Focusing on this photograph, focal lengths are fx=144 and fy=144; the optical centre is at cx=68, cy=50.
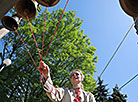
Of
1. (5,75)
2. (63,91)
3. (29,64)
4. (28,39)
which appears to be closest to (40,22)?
(28,39)

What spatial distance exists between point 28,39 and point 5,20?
6.30m

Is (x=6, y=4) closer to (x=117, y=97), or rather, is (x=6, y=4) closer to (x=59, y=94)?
(x=59, y=94)

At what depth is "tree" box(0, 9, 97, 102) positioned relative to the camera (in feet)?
25.0

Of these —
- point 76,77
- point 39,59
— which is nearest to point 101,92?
point 39,59

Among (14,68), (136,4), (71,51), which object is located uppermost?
(71,51)

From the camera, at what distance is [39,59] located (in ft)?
25.5

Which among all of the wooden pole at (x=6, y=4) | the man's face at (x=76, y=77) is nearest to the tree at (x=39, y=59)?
the man's face at (x=76, y=77)

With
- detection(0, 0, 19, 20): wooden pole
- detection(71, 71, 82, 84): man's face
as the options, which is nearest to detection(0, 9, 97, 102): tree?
detection(71, 71, 82, 84): man's face

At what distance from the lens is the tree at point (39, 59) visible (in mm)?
7621

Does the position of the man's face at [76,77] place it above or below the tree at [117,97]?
below

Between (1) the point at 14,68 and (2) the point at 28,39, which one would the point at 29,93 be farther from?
(2) the point at 28,39

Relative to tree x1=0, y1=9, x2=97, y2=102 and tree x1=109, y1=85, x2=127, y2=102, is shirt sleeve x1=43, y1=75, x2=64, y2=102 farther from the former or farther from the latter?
tree x1=109, y1=85, x2=127, y2=102

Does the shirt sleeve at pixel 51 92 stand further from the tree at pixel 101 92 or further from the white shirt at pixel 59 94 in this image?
the tree at pixel 101 92

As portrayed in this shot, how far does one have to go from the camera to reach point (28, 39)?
8656 millimetres
